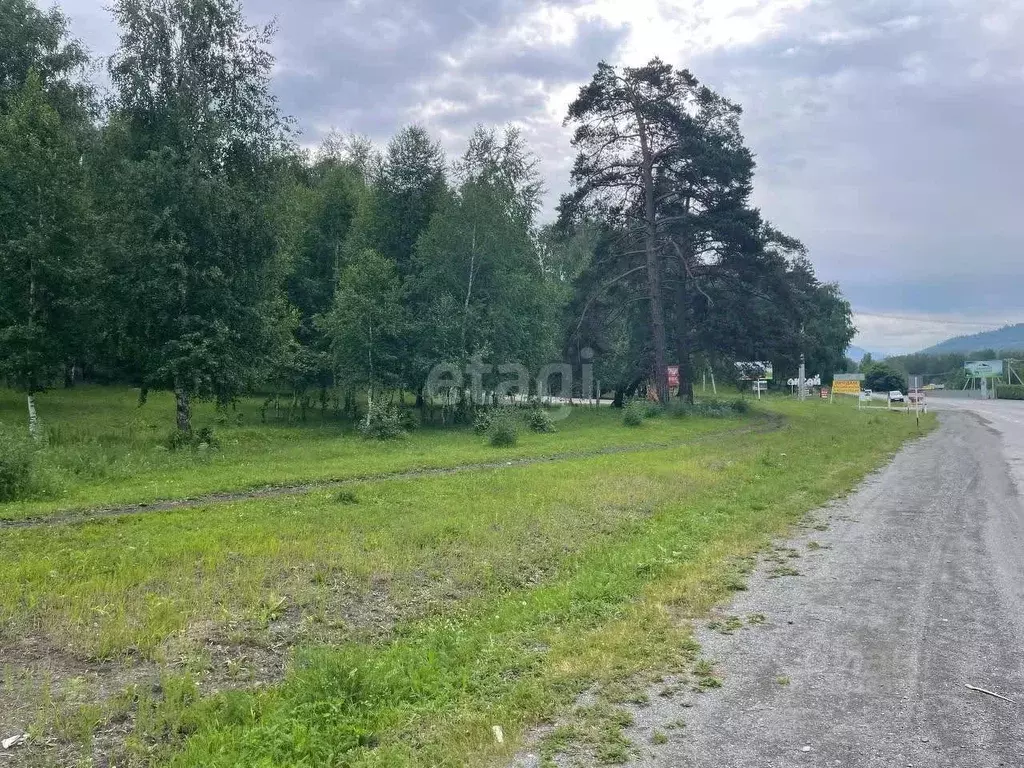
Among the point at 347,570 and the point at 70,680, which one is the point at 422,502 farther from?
the point at 70,680

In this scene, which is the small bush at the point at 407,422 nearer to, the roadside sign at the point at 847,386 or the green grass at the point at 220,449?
the green grass at the point at 220,449

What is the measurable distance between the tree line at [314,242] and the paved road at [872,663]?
18.6 meters

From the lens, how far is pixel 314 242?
119 ft

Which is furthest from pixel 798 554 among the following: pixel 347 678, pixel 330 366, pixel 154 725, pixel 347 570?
pixel 330 366

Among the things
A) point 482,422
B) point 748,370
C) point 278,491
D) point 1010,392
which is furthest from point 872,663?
point 1010,392

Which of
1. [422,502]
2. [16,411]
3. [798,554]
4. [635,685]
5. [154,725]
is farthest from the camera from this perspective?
[16,411]

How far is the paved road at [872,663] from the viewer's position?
422cm

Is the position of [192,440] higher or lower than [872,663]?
higher

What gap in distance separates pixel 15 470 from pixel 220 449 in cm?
776

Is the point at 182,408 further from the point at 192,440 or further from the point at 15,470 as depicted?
the point at 15,470

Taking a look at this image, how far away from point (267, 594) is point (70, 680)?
215 cm

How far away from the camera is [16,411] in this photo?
2845cm

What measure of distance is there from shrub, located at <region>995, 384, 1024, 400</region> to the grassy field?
78217 millimetres

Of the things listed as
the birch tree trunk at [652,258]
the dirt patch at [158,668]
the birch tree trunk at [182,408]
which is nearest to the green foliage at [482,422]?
the birch tree trunk at [652,258]
